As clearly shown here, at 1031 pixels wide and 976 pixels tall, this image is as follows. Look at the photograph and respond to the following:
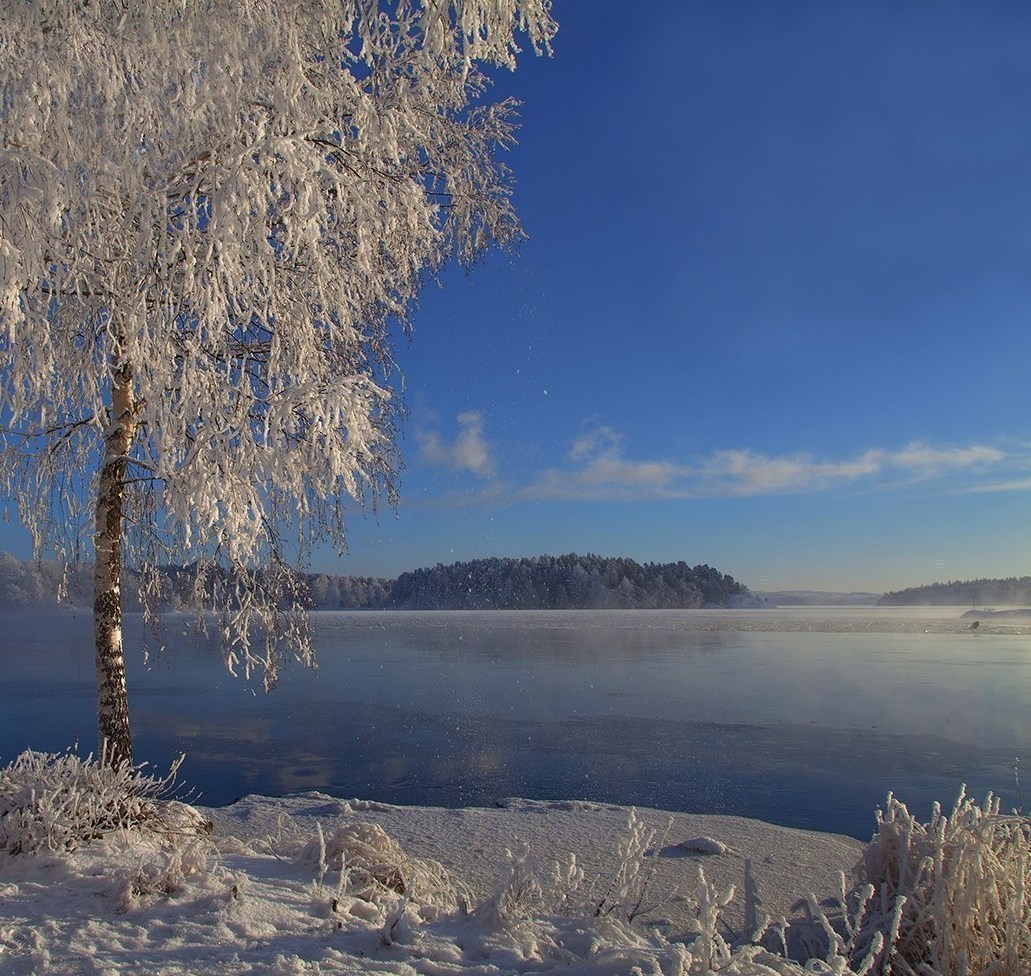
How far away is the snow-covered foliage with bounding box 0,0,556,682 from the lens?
4.24 metres

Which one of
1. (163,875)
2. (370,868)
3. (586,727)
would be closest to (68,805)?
(163,875)

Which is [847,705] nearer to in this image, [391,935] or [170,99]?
[391,935]

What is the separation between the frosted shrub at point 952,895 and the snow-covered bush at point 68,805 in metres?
3.73

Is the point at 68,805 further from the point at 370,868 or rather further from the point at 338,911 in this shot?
the point at 338,911

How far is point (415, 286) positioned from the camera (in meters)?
6.75

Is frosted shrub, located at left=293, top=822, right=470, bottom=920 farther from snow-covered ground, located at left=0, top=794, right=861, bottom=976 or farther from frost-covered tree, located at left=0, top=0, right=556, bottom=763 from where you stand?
frost-covered tree, located at left=0, top=0, right=556, bottom=763

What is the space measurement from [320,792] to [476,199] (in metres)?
5.82

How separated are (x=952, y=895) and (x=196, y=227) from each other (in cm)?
487

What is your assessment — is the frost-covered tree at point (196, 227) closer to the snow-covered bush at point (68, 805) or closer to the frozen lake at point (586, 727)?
the snow-covered bush at point (68, 805)

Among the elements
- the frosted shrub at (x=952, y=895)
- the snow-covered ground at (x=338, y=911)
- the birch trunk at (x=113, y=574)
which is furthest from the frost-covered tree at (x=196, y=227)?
the frosted shrub at (x=952, y=895)

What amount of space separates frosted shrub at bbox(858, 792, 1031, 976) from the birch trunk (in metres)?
4.66

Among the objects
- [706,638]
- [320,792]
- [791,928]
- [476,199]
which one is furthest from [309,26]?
[706,638]

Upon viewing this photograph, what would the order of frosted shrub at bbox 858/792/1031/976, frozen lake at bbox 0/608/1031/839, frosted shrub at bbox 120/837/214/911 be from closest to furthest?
frosted shrub at bbox 858/792/1031/976 < frosted shrub at bbox 120/837/214/911 < frozen lake at bbox 0/608/1031/839

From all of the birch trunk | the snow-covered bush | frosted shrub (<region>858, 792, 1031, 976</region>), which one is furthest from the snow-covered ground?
the birch trunk
